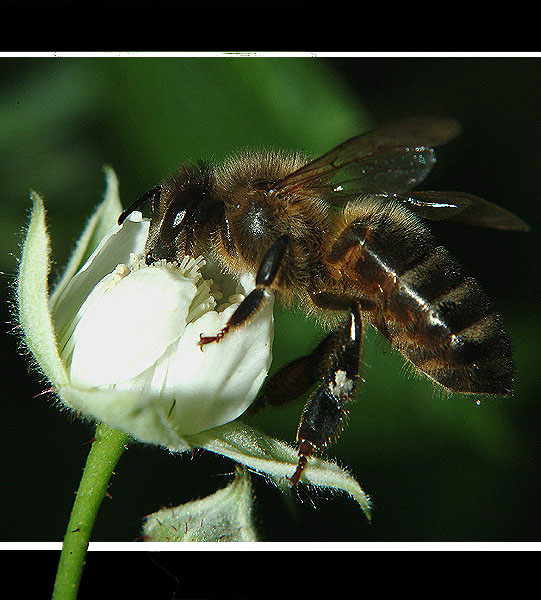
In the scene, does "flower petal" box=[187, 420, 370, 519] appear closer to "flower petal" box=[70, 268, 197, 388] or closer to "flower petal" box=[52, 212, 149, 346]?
"flower petal" box=[70, 268, 197, 388]

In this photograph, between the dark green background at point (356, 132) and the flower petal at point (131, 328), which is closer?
the flower petal at point (131, 328)

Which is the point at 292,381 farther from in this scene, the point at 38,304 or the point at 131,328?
the point at 38,304

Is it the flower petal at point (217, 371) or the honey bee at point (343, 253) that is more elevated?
the honey bee at point (343, 253)

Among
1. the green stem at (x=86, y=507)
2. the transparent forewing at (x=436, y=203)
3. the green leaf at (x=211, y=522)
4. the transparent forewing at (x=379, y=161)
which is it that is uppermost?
the transparent forewing at (x=379, y=161)

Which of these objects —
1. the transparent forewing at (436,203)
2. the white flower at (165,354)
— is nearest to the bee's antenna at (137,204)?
the white flower at (165,354)

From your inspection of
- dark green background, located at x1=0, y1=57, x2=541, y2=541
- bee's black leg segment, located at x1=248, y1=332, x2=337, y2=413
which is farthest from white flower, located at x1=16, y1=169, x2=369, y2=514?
dark green background, located at x1=0, y1=57, x2=541, y2=541

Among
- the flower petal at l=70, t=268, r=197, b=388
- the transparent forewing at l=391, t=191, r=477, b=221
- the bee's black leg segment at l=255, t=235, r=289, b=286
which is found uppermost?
the transparent forewing at l=391, t=191, r=477, b=221

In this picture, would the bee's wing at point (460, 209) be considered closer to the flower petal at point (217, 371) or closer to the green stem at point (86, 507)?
the flower petal at point (217, 371)

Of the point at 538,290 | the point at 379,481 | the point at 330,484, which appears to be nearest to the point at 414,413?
the point at 379,481
